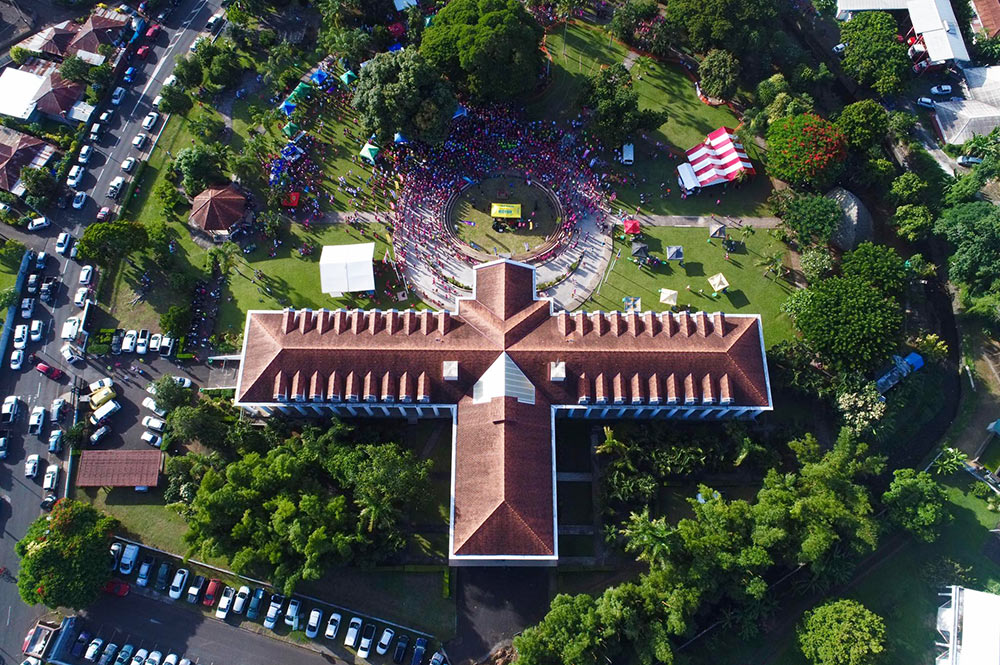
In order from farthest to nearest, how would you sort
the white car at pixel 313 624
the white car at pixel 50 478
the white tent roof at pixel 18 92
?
1. the white tent roof at pixel 18 92
2. the white car at pixel 50 478
3. the white car at pixel 313 624

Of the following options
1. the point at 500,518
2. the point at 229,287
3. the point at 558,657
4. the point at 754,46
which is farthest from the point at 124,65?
the point at 558,657

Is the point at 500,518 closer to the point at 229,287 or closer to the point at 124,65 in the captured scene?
the point at 229,287

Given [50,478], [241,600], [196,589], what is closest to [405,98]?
[50,478]

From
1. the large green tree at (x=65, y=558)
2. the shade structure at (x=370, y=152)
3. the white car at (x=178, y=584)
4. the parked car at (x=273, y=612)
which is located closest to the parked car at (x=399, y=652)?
the parked car at (x=273, y=612)

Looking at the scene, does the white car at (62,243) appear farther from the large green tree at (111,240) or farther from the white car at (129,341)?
the white car at (129,341)

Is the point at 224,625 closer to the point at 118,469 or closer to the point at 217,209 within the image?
the point at 118,469

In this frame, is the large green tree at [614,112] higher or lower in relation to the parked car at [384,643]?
higher
